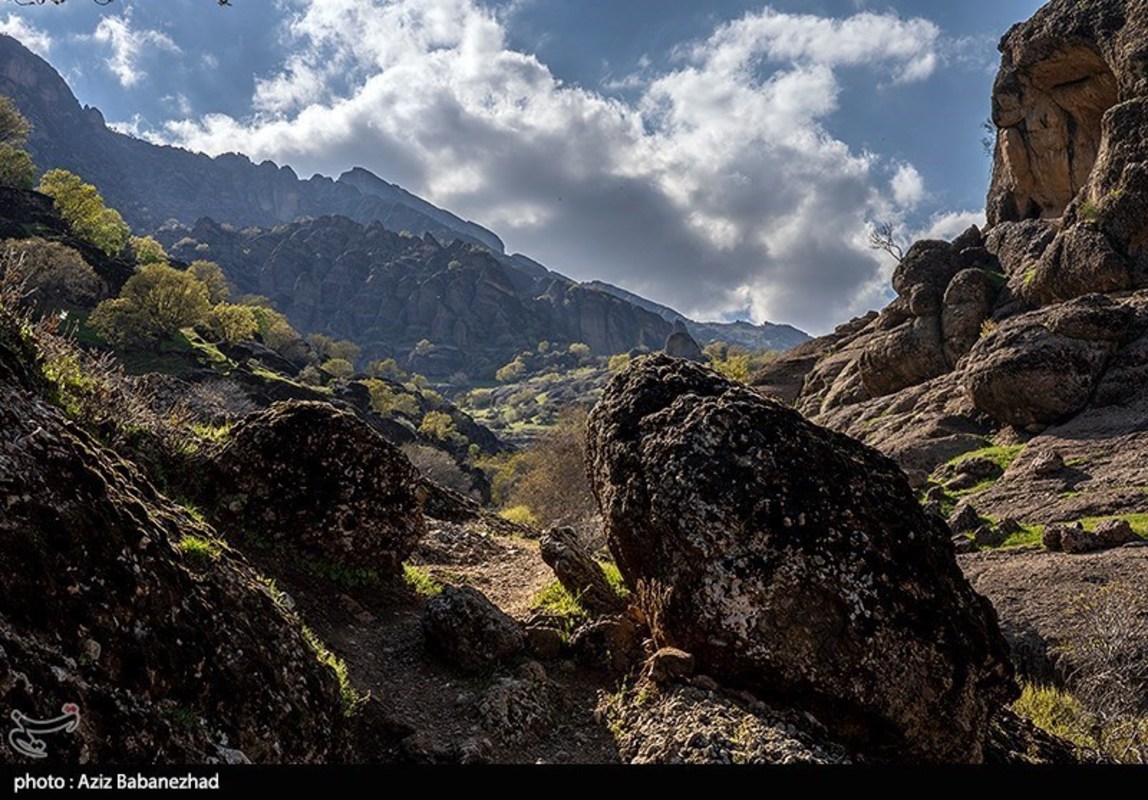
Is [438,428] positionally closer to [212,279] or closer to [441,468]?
[441,468]

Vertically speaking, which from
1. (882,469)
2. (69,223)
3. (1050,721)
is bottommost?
(1050,721)

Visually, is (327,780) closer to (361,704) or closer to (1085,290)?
(361,704)

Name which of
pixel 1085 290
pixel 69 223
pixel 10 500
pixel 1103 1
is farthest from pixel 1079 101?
pixel 69 223

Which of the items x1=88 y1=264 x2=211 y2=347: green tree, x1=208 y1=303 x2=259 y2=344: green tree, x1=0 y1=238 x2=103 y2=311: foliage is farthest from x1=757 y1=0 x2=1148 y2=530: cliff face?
x1=0 y1=238 x2=103 y2=311: foliage

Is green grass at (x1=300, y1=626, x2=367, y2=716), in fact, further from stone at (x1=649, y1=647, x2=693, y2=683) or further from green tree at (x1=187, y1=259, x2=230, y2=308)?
green tree at (x1=187, y1=259, x2=230, y2=308)

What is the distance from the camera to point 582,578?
10180 mm

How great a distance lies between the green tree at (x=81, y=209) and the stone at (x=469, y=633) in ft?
305

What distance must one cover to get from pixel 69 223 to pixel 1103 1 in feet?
331

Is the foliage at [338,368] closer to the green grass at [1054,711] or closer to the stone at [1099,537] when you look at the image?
the stone at [1099,537]

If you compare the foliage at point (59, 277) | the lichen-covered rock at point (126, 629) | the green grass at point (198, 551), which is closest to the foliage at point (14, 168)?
the foliage at point (59, 277)

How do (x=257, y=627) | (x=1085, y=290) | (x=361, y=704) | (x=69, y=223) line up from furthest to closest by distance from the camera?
(x=69, y=223) < (x=1085, y=290) < (x=361, y=704) < (x=257, y=627)

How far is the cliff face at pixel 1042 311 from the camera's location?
24.2 meters

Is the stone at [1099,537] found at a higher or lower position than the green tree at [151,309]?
lower

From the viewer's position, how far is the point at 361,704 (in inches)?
245
